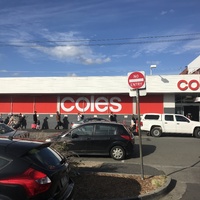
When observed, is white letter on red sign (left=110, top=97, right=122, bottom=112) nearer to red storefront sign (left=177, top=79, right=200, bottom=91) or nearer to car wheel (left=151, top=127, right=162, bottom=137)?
red storefront sign (left=177, top=79, right=200, bottom=91)

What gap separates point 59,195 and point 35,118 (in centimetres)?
2550

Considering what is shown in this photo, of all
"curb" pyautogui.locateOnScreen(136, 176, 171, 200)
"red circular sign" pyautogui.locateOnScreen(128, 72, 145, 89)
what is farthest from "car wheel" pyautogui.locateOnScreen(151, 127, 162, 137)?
"curb" pyautogui.locateOnScreen(136, 176, 171, 200)

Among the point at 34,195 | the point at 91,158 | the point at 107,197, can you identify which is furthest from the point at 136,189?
the point at 91,158

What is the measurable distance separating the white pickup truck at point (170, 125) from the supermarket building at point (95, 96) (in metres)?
4.76

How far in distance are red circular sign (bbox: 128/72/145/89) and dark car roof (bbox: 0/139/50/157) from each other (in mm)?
4446

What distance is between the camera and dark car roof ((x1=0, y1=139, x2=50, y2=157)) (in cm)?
468

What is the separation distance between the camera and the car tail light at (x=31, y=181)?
4.33 metres

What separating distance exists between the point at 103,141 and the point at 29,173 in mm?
8960

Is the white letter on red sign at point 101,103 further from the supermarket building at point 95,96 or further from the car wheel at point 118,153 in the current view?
the car wheel at point 118,153

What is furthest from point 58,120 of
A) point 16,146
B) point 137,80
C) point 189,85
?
point 16,146

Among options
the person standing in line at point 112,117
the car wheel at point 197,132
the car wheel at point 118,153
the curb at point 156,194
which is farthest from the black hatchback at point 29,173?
the person standing in line at point 112,117

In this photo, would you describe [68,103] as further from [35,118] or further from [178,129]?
[178,129]

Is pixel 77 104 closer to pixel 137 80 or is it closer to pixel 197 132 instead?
pixel 197 132

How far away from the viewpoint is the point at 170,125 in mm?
23625
